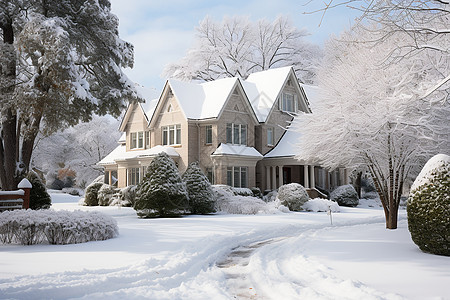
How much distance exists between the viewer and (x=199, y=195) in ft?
77.3

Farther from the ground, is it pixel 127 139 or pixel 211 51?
pixel 211 51

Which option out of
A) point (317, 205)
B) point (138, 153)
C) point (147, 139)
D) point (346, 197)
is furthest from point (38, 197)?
point (346, 197)

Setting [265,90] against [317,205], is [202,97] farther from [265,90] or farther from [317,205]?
[317,205]

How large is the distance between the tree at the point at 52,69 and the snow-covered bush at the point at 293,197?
12.0 metres

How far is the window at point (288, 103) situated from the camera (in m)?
36.2

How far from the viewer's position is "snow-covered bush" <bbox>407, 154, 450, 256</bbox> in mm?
9938

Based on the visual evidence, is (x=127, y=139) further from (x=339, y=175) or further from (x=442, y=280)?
(x=442, y=280)

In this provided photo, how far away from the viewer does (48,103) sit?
55.5 feet

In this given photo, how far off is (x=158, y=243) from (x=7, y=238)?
14.0 ft

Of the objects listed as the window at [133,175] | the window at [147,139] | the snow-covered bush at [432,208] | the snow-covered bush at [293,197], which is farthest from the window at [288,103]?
the snow-covered bush at [432,208]

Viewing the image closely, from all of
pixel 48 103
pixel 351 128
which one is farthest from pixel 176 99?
pixel 351 128

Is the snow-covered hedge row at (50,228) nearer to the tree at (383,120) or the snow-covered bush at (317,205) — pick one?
the tree at (383,120)

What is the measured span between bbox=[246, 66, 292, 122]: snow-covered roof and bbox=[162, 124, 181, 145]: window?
633cm

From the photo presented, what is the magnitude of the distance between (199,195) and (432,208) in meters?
14.7
